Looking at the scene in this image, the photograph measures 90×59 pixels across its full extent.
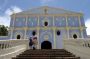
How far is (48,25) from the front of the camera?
25.8 meters

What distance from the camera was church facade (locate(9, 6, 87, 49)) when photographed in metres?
25.0

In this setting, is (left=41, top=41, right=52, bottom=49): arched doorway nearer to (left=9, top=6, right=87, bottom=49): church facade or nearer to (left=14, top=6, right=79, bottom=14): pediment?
(left=9, top=6, right=87, bottom=49): church facade

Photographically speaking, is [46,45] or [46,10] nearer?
[46,45]

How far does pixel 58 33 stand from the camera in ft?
83.6

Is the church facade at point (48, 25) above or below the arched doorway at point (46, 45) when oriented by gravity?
above

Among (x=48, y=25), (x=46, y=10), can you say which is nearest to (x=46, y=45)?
(x=48, y=25)

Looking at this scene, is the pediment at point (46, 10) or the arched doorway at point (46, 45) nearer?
the arched doorway at point (46, 45)

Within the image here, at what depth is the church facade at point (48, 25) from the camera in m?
25.0

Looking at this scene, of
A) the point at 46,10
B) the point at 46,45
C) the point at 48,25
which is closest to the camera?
the point at 46,45

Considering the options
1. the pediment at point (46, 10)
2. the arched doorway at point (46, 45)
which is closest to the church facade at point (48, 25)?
the pediment at point (46, 10)

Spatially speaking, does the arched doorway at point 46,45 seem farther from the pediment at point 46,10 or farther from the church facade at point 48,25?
the pediment at point 46,10

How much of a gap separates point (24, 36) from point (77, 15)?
35.8 feet

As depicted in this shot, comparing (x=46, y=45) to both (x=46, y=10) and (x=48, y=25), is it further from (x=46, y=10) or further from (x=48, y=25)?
(x=46, y=10)

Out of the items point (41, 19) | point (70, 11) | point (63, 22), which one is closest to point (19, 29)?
point (41, 19)
